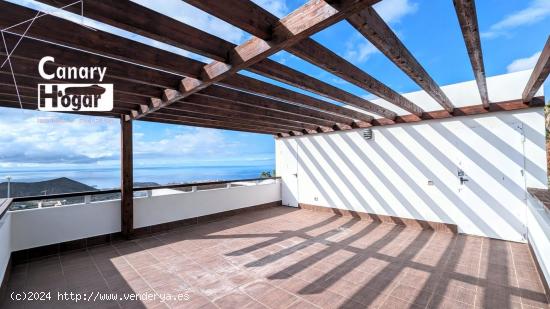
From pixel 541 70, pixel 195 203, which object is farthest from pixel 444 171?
pixel 195 203

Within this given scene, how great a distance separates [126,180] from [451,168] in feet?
20.4

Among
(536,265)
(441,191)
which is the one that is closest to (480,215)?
(441,191)

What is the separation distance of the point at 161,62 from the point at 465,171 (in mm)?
5285

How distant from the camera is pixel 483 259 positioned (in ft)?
11.2

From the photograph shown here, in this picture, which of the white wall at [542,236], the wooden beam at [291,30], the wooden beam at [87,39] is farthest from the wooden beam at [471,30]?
the wooden beam at [87,39]

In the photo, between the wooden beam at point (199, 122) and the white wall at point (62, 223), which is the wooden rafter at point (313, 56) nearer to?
the wooden beam at point (199, 122)

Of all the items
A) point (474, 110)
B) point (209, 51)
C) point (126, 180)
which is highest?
point (209, 51)

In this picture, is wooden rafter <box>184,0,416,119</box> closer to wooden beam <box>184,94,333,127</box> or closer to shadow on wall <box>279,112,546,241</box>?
wooden beam <box>184,94,333,127</box>

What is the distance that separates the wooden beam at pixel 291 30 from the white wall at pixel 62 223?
11.7 ft

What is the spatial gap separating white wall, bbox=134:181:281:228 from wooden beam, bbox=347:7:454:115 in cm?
480

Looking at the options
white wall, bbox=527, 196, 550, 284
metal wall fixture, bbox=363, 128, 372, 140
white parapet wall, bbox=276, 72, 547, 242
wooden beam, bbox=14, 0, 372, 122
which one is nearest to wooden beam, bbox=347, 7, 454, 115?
wooden beam, bbox=14, 0, 372, 122

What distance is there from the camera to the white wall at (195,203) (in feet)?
15.8

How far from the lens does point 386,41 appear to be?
1829 millimetres

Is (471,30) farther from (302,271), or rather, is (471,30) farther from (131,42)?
(302,271)
